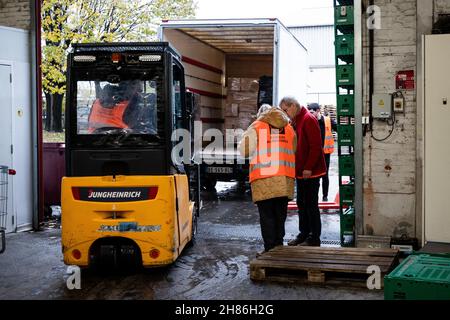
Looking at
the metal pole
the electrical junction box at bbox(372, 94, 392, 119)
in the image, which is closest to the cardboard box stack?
the metal pole

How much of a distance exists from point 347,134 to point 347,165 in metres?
0.40

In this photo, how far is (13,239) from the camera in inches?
322

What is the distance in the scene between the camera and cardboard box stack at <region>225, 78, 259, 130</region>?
13.8 meters

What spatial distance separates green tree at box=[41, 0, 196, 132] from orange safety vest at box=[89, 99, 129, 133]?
33.4ft

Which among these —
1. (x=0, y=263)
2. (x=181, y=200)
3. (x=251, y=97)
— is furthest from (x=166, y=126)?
(x=251, y=97)

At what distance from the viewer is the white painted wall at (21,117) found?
8461 mm

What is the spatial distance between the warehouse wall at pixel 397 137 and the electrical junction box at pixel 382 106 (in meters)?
0.11

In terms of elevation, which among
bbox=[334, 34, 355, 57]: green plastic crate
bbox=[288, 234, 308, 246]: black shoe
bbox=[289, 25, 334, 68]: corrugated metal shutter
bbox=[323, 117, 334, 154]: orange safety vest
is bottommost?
bbox=[288, 234, 308, 246]: black shoe

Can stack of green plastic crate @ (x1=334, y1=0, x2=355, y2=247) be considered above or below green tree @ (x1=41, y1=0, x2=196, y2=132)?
below

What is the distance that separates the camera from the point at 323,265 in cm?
567

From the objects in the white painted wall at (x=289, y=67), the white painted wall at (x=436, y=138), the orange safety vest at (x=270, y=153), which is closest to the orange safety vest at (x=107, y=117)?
the orange safety vest at (x=270, y=153)

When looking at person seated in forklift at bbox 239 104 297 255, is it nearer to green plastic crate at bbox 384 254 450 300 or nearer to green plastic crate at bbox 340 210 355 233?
green plastic crate at bbox 340 210 355 233

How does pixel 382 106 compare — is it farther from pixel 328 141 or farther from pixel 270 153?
pixel 328 141
